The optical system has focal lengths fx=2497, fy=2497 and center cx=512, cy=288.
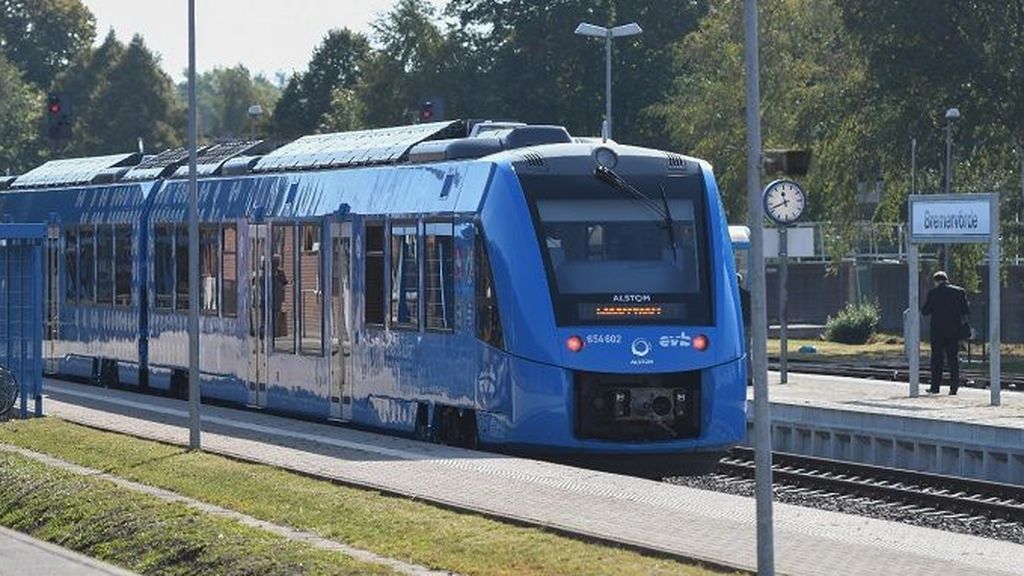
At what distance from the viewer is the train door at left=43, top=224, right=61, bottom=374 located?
40272 mm

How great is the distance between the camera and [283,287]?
29703mm

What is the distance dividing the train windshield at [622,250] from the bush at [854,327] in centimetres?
4139

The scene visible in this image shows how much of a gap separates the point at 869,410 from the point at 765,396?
18291 millimetres

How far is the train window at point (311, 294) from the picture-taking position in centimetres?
2848

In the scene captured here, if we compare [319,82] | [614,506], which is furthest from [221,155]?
[319,82]

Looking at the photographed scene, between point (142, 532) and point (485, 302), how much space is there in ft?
19.4

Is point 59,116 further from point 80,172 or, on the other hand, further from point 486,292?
point 486,292

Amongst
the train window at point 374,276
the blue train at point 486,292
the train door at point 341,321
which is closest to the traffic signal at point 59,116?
the blue train at point 486,292

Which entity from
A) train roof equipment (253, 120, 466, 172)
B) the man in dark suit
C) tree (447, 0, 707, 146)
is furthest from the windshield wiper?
tree (447, 0, 707, 146)

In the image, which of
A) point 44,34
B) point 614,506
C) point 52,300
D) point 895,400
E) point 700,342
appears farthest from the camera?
point 44,34

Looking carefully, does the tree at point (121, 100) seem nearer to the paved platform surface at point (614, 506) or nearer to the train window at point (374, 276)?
the train window at point (374, 276)

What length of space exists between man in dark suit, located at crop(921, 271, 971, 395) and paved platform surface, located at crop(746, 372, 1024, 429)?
1.10 ft

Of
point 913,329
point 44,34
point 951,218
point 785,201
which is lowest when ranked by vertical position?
point 913,329

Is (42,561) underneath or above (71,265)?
underneath
